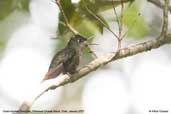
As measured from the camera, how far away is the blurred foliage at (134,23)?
1.40m

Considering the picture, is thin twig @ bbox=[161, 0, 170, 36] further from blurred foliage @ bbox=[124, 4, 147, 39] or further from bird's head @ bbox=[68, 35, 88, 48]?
bird's head @ bbox=[68, 35, 88, 48]

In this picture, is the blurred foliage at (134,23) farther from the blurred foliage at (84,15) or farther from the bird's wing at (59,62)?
the bird's wing at (59,62)

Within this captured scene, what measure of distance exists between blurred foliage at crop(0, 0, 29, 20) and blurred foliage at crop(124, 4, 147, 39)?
27 centimetres

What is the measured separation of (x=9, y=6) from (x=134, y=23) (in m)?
0.32

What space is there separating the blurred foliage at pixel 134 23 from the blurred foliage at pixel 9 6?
0.88 ft

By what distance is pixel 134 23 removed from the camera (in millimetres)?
1415

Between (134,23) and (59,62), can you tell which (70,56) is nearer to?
(59,62)

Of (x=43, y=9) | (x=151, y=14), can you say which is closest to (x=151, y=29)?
(x=151, y=14)

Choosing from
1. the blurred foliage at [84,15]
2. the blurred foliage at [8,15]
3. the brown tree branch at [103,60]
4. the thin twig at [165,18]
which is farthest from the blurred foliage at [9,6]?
the thin twig at [165,18]

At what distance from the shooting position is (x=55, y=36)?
1446mm

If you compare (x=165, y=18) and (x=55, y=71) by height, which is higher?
(x=165, y=18)

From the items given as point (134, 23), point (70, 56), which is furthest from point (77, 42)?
point (134, 23)

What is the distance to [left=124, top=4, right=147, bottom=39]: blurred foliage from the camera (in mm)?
1402

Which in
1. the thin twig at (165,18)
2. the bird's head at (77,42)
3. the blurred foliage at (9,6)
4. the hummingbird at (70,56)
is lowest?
the hummingbird at (70,56)
